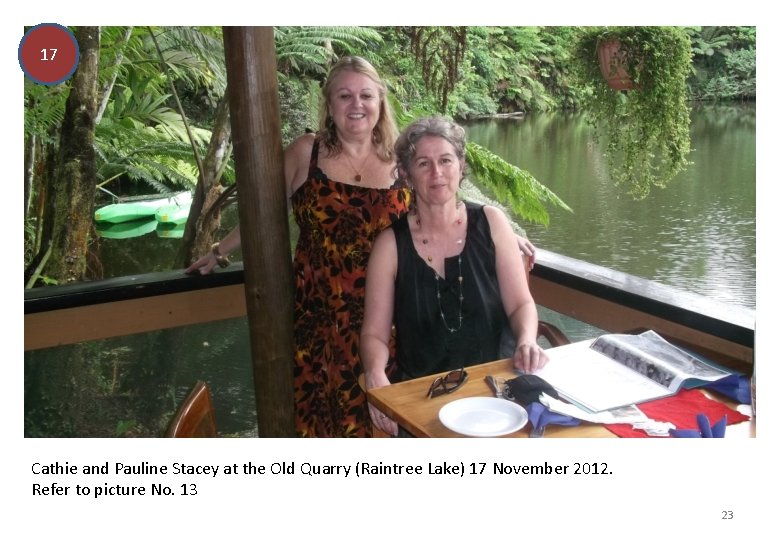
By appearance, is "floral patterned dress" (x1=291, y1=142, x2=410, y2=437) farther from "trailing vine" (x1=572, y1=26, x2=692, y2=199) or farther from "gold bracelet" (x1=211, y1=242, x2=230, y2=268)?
"trailing vine" (x1=572, y1=26, x2=692, y2=199)

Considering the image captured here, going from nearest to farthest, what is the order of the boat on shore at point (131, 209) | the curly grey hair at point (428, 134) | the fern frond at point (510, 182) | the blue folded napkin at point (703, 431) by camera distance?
the blue folded napkin at point (703, 431), the curly grey hair at point (428, 134), the fern frond at point (510, 182), the boat on shore at point (131, 209)

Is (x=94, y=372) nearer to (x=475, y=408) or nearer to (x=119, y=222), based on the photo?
(x=475, y=408)

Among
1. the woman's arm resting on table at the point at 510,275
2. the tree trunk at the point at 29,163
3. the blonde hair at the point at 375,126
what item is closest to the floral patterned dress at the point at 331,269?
the blonde hair at the point at 375,126

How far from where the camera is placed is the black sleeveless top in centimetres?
164

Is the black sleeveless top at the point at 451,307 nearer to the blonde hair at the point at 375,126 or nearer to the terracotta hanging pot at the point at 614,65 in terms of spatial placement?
the blonde hair at the point at 375,126

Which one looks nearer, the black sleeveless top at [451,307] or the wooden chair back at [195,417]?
the wooden chair back at [195,417]

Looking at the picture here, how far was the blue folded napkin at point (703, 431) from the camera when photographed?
1128 mm

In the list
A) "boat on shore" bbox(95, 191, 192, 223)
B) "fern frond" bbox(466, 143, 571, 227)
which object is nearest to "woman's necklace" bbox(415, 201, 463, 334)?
"fern frond" bbox(466, 143, 571, 227)

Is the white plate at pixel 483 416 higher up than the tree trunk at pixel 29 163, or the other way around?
the tree trunk at pixel 29 163

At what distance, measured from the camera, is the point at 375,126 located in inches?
72.9

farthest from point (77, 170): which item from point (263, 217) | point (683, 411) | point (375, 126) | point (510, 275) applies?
point (683, 411)

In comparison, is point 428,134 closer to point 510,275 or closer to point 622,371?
point 510,275

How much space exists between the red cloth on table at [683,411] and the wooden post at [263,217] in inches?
36.2
